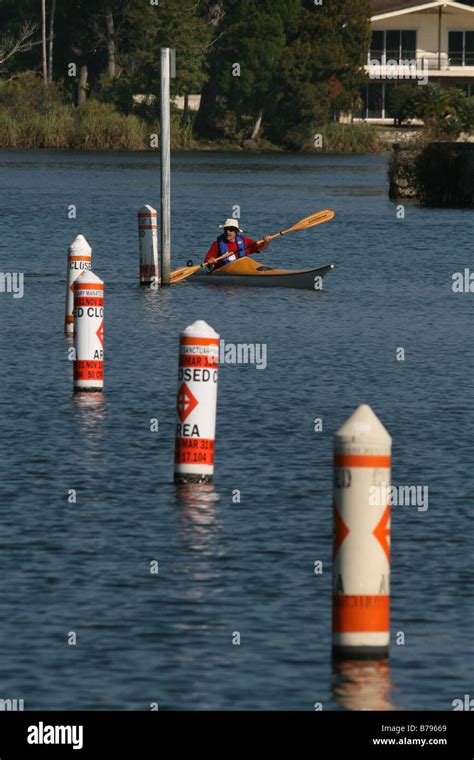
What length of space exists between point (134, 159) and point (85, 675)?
102 m

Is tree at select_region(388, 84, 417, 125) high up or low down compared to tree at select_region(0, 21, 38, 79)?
down

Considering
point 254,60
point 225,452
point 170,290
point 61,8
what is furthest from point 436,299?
point 61,8

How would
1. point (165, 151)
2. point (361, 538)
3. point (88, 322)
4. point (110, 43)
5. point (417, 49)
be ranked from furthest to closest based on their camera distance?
1. point (417, 49)
2. point (110, 43)
3. point (165, 151)
4. point (88, 322)
5. point (361, 538)

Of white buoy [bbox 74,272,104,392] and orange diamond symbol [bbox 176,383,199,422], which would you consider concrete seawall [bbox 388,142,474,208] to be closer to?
white buoy [bbox 74,272,104,392]

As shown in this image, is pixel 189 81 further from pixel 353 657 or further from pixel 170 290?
pixel 353 657

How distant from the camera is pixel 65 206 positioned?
67.0m

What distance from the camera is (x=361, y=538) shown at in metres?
11.3

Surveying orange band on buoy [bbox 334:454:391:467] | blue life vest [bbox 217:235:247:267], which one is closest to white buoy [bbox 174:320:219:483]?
orange band on buoy [bbox 334:454:391:467]

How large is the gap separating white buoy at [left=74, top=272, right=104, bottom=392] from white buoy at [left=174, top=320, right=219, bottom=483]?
4.52 metres

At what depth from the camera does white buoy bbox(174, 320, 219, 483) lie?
1633cm

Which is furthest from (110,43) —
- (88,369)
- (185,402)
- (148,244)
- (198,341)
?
(198,341)

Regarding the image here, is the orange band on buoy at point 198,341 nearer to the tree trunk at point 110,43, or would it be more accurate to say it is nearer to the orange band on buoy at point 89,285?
the orange band on buoy at point 89,285

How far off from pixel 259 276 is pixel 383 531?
2635 cm

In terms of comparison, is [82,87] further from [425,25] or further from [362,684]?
[362,684]
